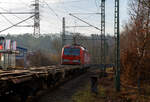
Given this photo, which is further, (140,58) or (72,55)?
(72,55)

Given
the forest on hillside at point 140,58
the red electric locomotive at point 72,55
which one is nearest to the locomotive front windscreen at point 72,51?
the red electric locomotive at point 72,55

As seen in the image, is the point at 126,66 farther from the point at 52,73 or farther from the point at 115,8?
the point at 52,73

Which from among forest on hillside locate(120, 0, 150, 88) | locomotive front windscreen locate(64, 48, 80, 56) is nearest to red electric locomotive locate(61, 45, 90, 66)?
locomotive front windscreen locate(64, 48, 80, 56)

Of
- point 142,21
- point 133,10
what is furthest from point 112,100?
point 133,10

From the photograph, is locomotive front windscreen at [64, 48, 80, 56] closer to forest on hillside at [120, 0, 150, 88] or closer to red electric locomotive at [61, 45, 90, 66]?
red electric locomotive at [61, 45, 90, 66]

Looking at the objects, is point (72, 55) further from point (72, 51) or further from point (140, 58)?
point (140, 58)

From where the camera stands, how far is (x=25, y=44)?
275 ft

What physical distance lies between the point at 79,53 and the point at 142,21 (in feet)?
28.8

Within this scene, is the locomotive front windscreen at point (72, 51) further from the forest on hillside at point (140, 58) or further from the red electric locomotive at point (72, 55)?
the forest on hillside at point (140, 58)

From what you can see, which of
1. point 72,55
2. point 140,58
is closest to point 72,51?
point 72,55

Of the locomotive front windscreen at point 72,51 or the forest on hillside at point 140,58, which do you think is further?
the locomotive front windscreen at point 72,51

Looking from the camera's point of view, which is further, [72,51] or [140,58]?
[72,51]

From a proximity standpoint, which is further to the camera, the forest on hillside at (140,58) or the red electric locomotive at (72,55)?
the red electric locomotive at (72,55)

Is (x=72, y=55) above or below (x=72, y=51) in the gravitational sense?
below
